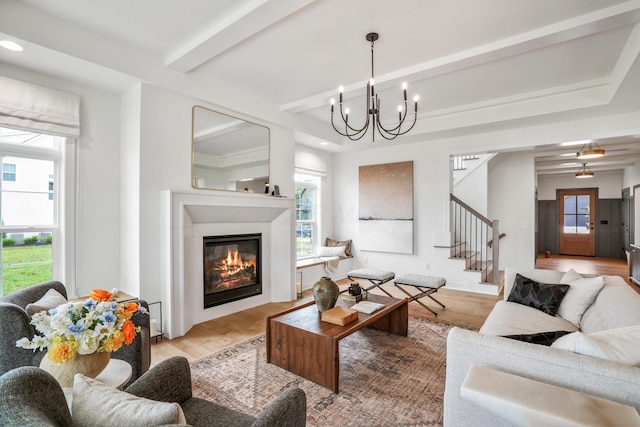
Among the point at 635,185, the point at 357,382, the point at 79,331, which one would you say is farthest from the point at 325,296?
the point at 635,185

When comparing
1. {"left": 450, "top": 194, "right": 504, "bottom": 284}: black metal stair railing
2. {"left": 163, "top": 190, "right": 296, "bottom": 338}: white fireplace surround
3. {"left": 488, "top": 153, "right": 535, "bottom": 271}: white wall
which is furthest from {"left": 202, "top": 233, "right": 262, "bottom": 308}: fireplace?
{"left": 488, "top": 153, "right": 535, "bottom": 271}: white wall

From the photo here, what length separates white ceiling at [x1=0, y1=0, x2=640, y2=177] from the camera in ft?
7.88

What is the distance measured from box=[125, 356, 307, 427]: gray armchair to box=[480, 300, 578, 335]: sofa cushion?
5.78ft

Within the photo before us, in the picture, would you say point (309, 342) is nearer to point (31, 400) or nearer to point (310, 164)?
point (31, 400)

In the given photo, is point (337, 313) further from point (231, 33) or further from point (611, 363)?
point (231, 33)

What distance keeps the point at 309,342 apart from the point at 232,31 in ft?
8.36

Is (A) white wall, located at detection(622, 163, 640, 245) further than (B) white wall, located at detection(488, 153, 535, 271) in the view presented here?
Yes

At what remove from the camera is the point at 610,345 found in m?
1.45

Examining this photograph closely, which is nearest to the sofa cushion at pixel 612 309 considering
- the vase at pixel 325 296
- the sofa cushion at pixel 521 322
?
the sofa cushion at pixel 521 322

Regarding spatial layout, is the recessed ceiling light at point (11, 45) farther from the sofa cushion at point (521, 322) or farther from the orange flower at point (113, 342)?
the sofa cushion at point (521, 322)

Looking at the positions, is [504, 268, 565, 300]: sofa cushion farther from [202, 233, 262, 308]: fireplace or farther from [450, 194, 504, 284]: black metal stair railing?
[202, 233, 262, 308]: fireplace

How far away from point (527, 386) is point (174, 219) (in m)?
3.12

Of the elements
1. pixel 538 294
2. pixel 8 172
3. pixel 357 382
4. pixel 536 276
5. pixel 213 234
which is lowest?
pixel 357 382

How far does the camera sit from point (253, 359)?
2775 millimetres
